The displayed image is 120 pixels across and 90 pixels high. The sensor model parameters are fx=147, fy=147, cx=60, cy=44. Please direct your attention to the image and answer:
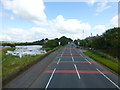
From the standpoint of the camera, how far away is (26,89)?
9938 mm

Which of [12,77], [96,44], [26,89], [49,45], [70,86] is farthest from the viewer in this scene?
[49,45]

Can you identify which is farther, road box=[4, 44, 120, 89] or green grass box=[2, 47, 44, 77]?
green grass box=[2, 47, 44, 77]

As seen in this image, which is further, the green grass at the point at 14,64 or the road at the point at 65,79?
the green grass at the point at 14,64

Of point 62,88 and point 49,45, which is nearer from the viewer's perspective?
point 62,88

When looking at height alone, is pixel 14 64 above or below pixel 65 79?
above

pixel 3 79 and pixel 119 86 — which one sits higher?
pixel 3 79

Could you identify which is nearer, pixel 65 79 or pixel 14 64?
pixel 65 79

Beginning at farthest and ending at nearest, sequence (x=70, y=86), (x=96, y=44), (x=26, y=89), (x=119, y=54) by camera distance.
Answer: (x=96, y=44)
(x=119, y=54)
(x=70, y=86)
(x=26, y=89)

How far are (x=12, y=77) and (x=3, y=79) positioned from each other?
1848 millimetres

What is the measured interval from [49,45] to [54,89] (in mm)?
93390

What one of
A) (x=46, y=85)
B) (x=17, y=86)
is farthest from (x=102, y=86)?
(x=17, y=86)

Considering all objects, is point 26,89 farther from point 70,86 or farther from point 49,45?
point 49,45

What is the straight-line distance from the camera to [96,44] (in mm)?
55406

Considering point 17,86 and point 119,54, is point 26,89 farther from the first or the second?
point 119,54
